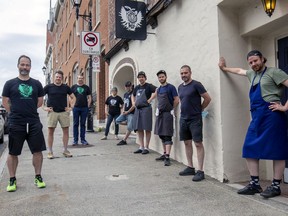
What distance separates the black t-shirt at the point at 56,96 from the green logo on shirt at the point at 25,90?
6.46 feet

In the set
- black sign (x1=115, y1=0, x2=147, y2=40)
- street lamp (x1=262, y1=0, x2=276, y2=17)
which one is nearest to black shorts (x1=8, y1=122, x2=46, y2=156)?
Result: street lamp (x1=262, y1=0, x2=276, y2=17)

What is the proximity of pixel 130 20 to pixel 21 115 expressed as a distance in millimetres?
4074

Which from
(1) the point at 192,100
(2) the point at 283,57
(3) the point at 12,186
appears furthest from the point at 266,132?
(3) the point at 12,186

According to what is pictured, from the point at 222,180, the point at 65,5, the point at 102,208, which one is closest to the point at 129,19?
the point at 222,180

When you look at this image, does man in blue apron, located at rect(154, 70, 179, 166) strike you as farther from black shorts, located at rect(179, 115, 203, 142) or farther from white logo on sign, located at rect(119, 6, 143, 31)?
white logo on sign, located at rect(119, 6, 143, 31)

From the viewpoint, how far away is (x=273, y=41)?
5020 millimetres

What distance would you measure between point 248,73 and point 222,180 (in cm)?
168

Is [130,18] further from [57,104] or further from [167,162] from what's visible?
[167,162]

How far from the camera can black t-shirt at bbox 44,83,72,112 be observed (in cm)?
686

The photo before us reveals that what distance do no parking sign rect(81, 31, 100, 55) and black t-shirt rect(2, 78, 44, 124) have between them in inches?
255

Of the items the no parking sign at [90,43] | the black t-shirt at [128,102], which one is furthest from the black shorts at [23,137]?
the no parking sign at [90,43]

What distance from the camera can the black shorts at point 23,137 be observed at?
4750 millimetres

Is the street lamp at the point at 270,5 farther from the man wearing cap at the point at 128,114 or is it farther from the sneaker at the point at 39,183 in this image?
the man wearing cap at the point at 128,114

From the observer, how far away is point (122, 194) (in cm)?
448
